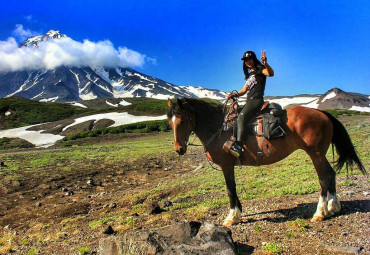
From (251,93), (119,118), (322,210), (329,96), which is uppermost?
(329,96)

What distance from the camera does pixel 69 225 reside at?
10281 millimetres

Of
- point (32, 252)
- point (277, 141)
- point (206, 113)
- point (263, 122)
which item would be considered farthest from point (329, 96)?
point (32, 252)

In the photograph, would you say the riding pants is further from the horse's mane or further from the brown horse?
the horse's mane

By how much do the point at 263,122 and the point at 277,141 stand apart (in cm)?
67

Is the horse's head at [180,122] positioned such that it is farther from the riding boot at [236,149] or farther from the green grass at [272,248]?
the green grass at [272,248]

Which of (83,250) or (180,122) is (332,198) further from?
(83,250)

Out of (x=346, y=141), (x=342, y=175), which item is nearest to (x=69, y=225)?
(x=346, y=141)

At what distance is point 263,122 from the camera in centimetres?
773

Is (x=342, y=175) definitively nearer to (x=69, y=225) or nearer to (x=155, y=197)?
(x=155, y=197)

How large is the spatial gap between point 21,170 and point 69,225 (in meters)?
12.9

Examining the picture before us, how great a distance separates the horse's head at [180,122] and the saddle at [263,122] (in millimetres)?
1212

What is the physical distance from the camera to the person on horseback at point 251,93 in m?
7.63

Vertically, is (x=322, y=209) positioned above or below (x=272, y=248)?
above

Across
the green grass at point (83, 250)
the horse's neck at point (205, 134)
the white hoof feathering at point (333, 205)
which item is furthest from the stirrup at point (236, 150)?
the green grass at point (83, 250)
